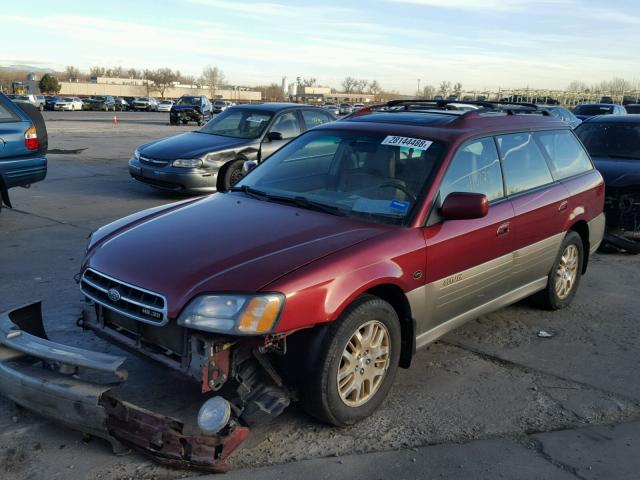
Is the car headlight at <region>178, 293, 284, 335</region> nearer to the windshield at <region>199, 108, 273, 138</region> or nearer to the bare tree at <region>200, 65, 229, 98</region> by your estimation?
the windshield at <region>199, 108, 273, 138</region>

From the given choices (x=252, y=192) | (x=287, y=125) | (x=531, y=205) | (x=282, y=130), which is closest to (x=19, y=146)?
(x=282, y=130)

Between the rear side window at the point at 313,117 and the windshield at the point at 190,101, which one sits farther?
the windshield at the point at 190,101

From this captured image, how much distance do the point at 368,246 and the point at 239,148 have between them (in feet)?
22.6

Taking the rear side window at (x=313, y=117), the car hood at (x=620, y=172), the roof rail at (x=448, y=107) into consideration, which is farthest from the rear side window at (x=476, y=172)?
the rear side window at (x=313, y=117)

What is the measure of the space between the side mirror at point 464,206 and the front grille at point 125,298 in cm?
181

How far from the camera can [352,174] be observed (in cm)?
431

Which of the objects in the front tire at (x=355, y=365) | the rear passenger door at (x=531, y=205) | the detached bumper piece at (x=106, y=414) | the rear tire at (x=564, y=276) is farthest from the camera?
the rear tire at (x=564, y=276)

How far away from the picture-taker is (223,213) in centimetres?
396

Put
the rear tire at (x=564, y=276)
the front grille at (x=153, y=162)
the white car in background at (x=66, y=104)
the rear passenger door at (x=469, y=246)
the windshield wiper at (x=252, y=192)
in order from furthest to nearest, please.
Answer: the white car in background at (x=66, y=104) → the front grille at (x=153, y=162) → the rear tire at (x=564, y=276) → the windshield wiper at (x=252, y=192) → the rear passenger door at (x=469, y=246)

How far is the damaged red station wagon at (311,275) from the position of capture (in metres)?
2.95

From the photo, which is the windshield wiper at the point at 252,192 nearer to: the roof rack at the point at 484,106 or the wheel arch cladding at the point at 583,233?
the roof rack at the point at 484,106

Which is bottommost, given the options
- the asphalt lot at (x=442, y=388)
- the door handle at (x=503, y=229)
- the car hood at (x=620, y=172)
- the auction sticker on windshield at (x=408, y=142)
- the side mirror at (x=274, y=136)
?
the asphalt lot at (x=442, y=388)

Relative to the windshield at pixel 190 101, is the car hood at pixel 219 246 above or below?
below

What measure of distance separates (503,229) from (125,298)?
2.64 m
